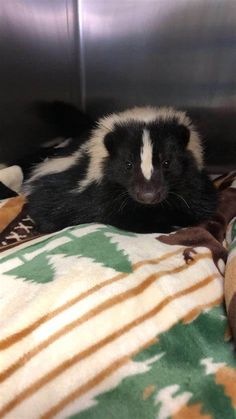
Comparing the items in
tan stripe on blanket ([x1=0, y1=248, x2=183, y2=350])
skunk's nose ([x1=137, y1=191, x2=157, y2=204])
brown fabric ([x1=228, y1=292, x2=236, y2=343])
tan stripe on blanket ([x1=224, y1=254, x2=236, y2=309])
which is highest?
skunk's nose ([x1=137, y1=191, x2=157, y2=204])

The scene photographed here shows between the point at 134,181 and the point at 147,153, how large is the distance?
0.09 metres

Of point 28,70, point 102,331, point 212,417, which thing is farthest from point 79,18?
point 212,417

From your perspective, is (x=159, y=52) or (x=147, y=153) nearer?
(x=147, y=153)

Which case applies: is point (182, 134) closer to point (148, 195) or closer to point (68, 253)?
point (148, 195)

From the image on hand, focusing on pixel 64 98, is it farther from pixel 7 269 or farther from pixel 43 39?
pixel 7 269

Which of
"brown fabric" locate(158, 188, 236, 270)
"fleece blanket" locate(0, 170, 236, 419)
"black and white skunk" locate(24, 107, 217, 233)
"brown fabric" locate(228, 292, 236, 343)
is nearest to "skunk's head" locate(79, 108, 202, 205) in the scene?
"black and white skunk" locate(24, 107, 217, 233)

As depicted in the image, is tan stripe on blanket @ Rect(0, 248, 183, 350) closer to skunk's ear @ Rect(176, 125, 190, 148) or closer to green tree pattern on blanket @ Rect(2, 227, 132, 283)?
green tree pattern on blanket @ Rect(2, 227, 132, 283)

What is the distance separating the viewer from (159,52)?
6.30 feet

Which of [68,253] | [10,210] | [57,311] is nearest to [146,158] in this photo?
[68,253]

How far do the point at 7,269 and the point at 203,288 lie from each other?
0.47 metres

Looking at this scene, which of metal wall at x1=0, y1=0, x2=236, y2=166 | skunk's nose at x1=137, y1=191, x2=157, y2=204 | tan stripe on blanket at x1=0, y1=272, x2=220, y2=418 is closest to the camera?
tan stripe on blanket at x1=0, y1=272, x2=220, y2=418

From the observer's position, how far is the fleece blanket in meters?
0.90

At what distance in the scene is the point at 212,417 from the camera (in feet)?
2.85

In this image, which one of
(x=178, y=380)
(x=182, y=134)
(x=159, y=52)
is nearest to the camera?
(x=178, y=380)
